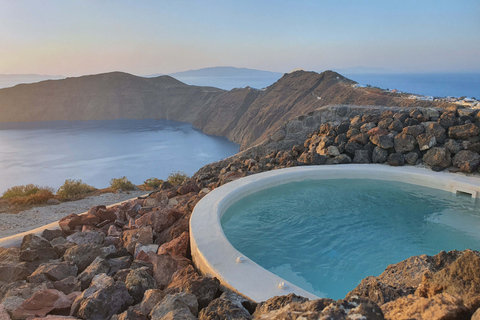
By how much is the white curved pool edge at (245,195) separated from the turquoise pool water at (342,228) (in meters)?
0.18

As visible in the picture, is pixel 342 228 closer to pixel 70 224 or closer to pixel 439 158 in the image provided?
pixel 439 158

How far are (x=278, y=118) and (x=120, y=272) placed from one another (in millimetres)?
38273

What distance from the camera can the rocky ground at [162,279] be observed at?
1.65 m

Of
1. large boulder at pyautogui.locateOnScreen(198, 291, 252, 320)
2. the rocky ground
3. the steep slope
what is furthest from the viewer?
the steep slope

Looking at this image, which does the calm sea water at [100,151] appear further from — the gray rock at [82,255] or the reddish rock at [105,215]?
the gray rock at [82,255]

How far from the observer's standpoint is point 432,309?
4.75 ft

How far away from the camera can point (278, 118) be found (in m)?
40.8

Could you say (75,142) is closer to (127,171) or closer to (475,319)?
(127,171)

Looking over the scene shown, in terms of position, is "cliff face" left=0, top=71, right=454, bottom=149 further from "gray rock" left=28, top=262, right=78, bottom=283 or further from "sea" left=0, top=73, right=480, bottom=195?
"gray rock" left=28, top=262, right=78, bottom=283

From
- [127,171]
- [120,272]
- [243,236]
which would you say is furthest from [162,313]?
[127,171]

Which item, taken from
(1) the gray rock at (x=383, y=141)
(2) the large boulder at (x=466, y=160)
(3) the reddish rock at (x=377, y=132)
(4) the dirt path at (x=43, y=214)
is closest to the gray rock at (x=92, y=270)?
(4) the dirt path at (x=43, y=214)

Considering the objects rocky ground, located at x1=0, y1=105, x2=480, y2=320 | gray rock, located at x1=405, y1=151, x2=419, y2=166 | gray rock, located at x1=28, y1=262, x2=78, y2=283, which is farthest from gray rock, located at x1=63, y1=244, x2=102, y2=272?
gray rock, located at x1=405, y1=151, x2=419, y2=166

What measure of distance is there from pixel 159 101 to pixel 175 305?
220 feet

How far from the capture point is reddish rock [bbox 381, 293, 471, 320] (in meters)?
1.41
